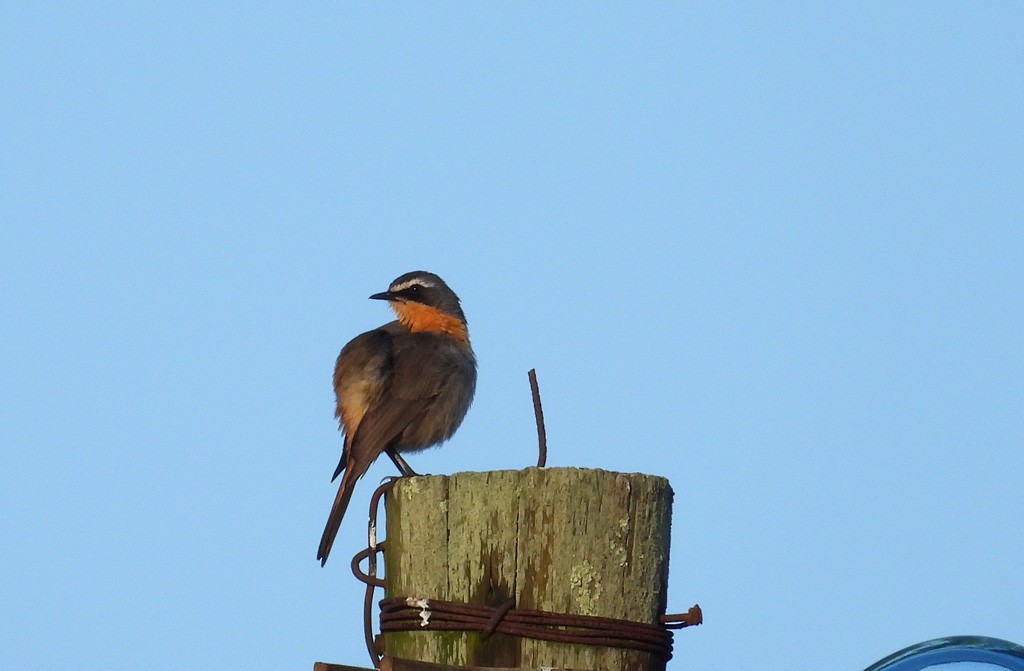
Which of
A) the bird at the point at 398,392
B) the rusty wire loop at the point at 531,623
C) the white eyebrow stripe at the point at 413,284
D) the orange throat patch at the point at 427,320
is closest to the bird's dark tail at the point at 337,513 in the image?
the bird at the point at 398,392

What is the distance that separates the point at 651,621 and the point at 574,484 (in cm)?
49

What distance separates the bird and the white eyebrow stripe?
75 cm

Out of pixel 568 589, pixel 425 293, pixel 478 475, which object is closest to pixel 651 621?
pixel 568 589

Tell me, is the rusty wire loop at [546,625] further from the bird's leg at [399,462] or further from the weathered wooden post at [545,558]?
the bird's leg at [399,462]

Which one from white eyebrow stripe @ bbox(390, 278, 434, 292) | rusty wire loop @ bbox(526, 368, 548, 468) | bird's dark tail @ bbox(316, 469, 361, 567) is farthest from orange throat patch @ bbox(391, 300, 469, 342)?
rusty wire loop @ bbox(526, 368, 548, 468)

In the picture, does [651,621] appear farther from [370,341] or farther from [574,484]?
[370,341]

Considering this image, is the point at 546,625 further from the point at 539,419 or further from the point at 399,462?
the point at 399,462

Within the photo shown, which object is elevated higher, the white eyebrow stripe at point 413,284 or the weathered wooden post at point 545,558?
the white eyebrow stripe at point 413,284

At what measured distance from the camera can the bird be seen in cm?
967

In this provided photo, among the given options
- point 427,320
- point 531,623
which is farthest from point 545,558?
point 427,320

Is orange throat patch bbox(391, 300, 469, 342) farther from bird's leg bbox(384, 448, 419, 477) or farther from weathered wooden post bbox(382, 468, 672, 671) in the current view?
weathered wooden post bbox(382, 468, 672, 671)

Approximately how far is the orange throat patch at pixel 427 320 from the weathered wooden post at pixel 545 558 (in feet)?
20.3

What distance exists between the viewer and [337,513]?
8734mm

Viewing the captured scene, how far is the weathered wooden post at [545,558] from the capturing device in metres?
4.39
